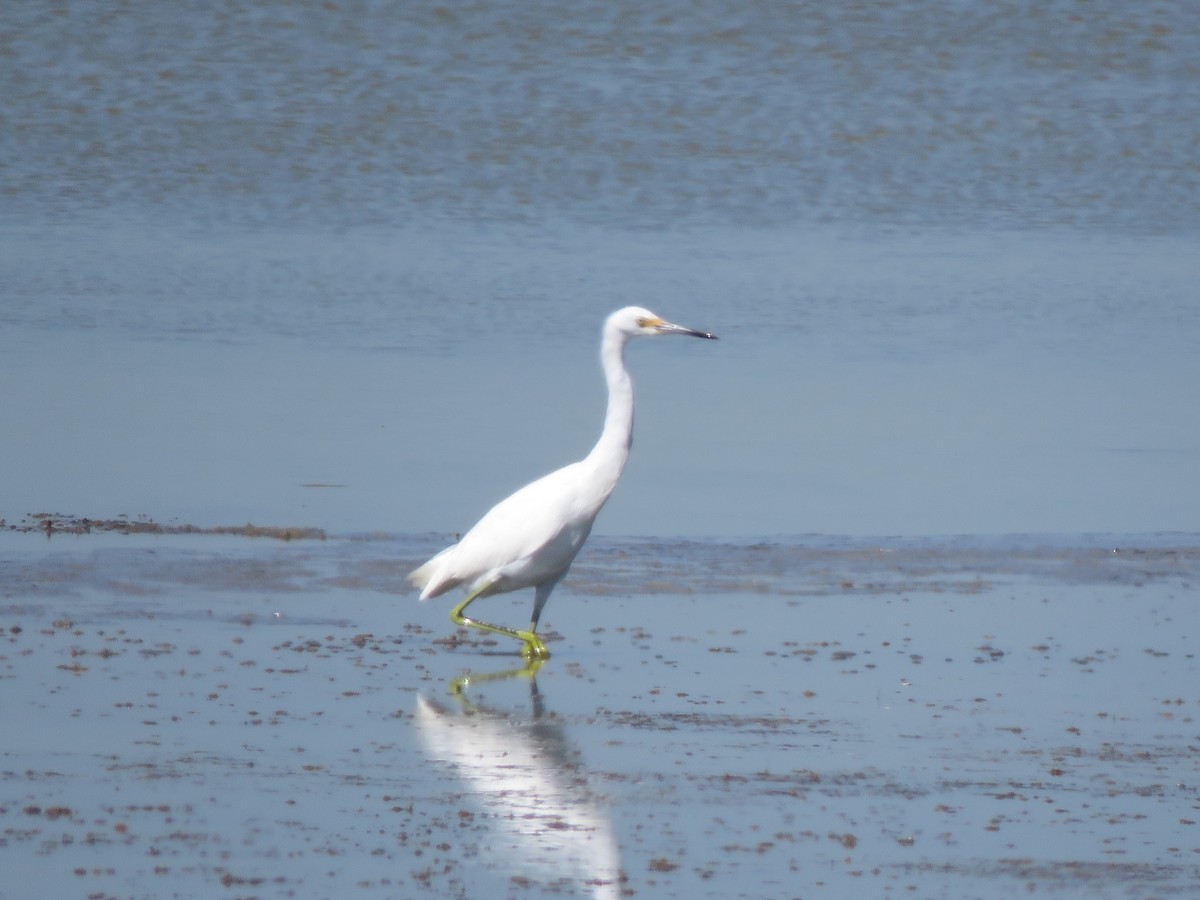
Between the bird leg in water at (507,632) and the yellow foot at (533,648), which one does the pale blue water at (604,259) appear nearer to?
the bird leg in water at (507,632)

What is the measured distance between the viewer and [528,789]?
7.97 meters

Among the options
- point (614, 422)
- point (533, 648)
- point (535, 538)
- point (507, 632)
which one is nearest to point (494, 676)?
point (533, 648)

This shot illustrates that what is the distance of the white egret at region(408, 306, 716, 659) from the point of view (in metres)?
10.7

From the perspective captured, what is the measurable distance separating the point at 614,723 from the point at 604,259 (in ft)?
54.1

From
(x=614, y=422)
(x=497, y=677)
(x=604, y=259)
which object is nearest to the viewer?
(x=497, y=677)

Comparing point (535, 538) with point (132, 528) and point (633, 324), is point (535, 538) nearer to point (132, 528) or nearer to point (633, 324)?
point (633, 324)

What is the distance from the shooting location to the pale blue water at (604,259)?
1516cm

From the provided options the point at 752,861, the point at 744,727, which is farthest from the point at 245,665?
the point at 752,861

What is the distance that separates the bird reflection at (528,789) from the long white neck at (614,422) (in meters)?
1.57

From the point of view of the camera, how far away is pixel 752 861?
7.17 m

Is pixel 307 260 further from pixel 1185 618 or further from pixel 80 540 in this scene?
pixel 1185 618

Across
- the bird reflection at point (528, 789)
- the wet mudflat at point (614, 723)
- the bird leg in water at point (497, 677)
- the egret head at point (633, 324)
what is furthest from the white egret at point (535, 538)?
the bird reflection at point (528, 789)

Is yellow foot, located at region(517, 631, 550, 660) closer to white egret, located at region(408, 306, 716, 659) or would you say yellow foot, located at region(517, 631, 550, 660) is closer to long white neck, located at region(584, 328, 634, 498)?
white egret, located at region(408, 306, 716, 659)

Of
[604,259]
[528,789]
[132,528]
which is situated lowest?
[604,259]
